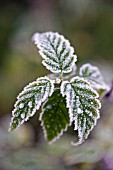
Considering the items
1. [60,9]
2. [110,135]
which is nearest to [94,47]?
[60,9]

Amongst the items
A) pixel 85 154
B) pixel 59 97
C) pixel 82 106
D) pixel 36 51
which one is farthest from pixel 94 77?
pixel 36 51

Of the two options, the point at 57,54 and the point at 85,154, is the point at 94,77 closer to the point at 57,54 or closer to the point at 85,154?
the point at 57,54

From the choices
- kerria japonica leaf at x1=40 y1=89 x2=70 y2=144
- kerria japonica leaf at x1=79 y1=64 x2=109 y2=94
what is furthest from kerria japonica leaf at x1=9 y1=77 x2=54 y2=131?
kerria japonica leaf at x1=79 y1=64 x2=109 y2=94

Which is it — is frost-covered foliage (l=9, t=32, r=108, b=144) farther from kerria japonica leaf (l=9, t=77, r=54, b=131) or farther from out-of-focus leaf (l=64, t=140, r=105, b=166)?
out-of-focus leaf (l=64, t=140, r=105, b=166)

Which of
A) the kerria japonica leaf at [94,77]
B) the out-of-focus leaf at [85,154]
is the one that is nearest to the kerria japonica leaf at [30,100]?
the kerria japonica leaf at [94,77]

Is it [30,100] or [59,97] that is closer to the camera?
[30,100]

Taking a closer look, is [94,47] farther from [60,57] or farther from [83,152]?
[60,57]
